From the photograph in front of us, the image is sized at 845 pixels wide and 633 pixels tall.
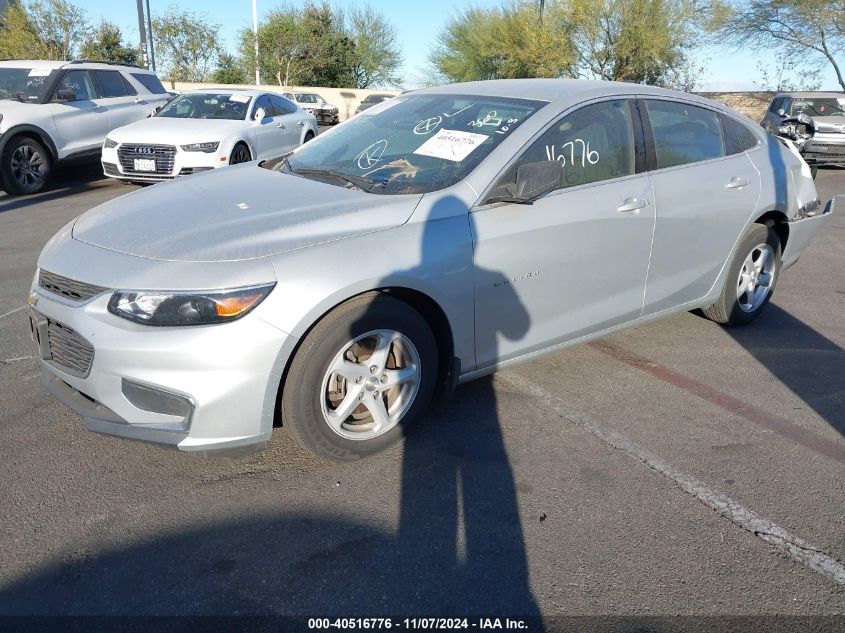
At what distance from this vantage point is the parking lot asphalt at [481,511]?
254 centimetres

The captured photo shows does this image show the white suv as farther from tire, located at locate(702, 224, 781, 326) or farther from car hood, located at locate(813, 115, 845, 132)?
car hood, located at locate(813, 115, 845, 132)

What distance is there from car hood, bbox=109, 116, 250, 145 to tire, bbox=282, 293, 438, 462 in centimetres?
762

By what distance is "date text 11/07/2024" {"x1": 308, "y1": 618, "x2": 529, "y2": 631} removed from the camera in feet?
7.84

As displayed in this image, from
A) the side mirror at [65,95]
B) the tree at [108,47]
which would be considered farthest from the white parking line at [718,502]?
the tree at [108,47]

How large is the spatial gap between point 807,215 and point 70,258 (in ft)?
16.3

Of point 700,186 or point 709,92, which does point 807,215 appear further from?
point 709,92

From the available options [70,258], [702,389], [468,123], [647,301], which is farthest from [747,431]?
[70,258]

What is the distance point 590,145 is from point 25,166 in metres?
9.24

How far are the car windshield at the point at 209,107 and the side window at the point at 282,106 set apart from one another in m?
0.64

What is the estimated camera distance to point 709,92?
106 feet

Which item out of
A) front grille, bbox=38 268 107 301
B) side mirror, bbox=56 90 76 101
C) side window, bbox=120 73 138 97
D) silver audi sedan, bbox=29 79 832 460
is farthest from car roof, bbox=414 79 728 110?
side window, bbox=120 73 138 97

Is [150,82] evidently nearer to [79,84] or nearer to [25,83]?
[79,84]

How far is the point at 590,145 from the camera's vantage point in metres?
4.04

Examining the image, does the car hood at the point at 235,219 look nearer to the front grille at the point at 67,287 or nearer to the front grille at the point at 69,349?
the front grille at the point at 67,287
